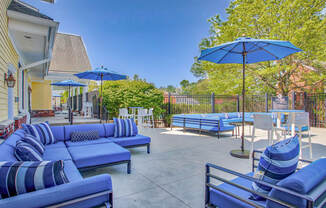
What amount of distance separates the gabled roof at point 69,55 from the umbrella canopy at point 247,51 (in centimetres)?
1015

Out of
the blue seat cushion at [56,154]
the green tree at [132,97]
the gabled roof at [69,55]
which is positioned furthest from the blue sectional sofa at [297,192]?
the gabled roof at [69,55]

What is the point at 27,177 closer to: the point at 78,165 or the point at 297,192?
the point at 78,165

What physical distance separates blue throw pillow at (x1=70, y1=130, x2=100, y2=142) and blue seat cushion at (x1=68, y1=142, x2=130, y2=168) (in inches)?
25.7

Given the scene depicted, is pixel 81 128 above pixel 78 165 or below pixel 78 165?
above

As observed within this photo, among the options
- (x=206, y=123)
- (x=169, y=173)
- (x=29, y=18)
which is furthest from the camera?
(x=206, y=123)

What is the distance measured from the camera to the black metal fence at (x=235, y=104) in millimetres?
10227

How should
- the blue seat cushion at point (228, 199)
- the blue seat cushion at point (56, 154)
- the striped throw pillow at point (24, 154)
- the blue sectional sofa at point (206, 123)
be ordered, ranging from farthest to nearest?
the blue sectional sofa at point (206, 123) → the blue seat cushion at point (56, 154) → the striped throw pillow at point (24, 154) → the blue seat cushion at point (228, 199)

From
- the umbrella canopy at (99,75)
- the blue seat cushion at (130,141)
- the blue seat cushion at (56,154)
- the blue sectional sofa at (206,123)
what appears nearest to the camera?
the blue seat cushion at (56,154)

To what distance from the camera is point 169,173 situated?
A: 11.6 ft

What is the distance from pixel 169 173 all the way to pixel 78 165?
1.56m

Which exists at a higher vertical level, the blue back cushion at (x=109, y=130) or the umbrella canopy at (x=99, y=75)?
the umbrella canopy at (x=99, y=75)

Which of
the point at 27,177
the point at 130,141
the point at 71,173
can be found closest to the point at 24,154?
the point at 71,173

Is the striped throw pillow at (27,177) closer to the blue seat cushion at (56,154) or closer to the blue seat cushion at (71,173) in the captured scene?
the blue seat cushion at (71,173)

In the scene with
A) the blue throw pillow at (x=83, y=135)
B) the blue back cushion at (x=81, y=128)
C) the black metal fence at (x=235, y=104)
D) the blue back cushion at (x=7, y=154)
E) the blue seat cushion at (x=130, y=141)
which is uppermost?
the black metal fence at (x=235, y=104)
